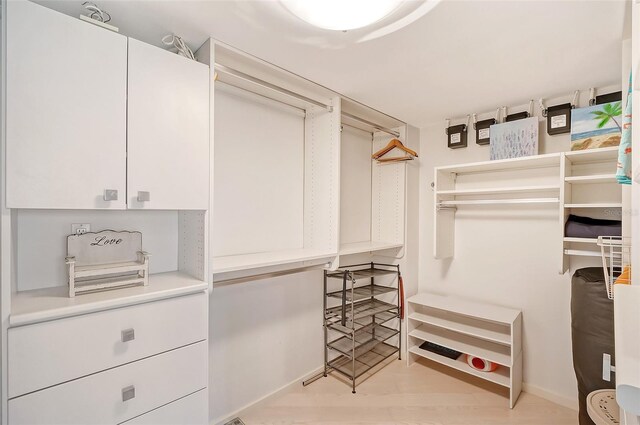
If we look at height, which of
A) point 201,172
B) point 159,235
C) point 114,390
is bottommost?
point 114,390

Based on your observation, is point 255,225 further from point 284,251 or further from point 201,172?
point 201,172

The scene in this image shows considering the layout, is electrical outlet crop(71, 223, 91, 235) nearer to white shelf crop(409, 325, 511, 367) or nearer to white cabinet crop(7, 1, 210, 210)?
white cabinet crop(7, 1, 210, 210)

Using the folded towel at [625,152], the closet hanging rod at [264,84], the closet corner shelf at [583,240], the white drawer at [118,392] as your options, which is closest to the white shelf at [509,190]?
the closet corner shelf at [583,240]

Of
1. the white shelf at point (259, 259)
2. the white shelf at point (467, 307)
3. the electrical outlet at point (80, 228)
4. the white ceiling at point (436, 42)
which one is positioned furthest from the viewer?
the white shelf at point (467, 307)

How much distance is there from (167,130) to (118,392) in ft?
3.60

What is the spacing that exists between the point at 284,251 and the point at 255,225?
296 mm

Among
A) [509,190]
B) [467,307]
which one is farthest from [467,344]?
[509,190]

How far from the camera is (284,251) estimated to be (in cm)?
219

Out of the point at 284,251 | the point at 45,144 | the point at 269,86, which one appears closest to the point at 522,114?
the point at 269,86

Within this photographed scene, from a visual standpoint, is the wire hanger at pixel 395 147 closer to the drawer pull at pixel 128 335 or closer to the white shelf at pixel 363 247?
the white shelf at pixel 363 247

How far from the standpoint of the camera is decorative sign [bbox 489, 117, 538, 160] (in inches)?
85.7

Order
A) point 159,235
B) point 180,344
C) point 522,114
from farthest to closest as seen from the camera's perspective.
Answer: point 522,114, point 159,235, point 180,344

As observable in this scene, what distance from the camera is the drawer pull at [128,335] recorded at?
118cm

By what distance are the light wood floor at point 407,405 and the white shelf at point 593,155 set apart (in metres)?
1.78
